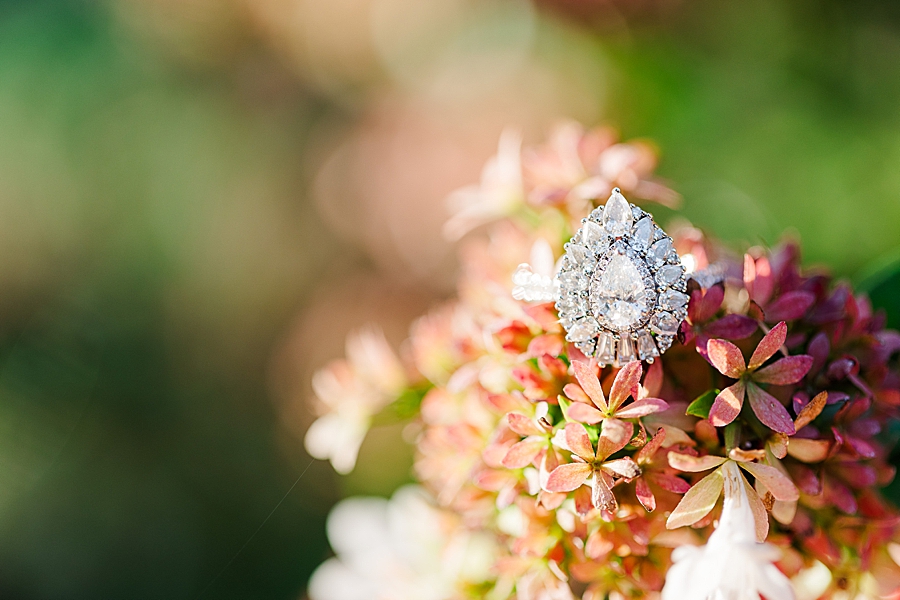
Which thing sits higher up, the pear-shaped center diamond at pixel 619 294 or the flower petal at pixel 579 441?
the pear-shaped center diamond at pixel 619 294

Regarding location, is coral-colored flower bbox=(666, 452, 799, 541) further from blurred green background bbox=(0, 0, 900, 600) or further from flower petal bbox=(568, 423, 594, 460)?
blurred green background bbox=(0, 0, 900, 600)

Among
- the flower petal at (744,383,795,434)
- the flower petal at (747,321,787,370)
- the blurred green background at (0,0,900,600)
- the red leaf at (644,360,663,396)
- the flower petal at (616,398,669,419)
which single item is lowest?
the blurred green background at (0,0,900,600)

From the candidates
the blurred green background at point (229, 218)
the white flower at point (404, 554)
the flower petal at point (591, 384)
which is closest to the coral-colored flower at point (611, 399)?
the flower petal at point (591, 384)

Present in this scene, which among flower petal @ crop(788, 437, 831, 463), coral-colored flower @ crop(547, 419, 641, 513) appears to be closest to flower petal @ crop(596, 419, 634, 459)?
coral-colored flower @ crop(547, 419, 641, 513)

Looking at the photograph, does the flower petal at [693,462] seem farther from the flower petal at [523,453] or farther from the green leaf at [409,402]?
the green leaf at [409,402]

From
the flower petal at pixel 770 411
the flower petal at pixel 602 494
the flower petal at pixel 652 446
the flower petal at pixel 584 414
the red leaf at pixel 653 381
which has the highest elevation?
the flower petal at pixel 770 411

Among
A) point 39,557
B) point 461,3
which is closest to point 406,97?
point 461,3
